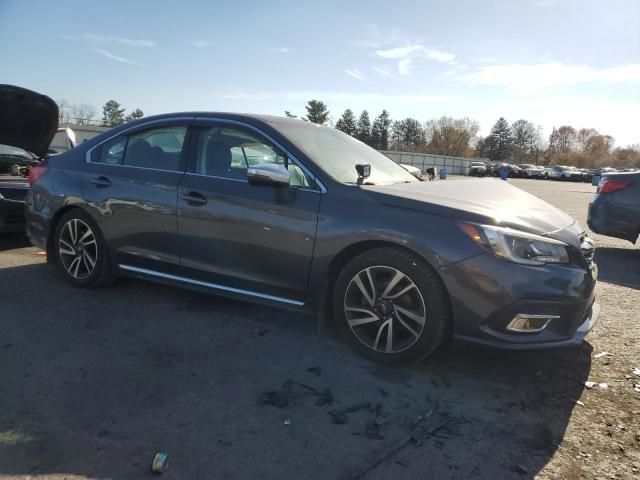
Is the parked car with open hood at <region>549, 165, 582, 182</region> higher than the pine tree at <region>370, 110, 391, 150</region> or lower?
lower

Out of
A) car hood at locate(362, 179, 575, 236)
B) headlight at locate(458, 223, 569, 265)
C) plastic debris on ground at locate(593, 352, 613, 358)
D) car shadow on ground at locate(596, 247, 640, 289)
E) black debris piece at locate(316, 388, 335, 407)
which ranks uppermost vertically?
car hood at locate(362, 179, 575, 236)

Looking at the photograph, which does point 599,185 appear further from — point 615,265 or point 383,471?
point 383,471

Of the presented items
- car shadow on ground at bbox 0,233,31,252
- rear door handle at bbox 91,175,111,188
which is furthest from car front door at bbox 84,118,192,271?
car shadow on ground at bbox 0,233,31,252

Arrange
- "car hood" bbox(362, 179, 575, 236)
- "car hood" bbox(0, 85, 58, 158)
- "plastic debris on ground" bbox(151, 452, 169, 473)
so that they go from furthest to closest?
"car hood" bbox(0, 85, 58, 158) < "car hood" bbox(362, 179, 575, 236) < "plastic debris on ground" bbox(151, 452, 169, 473)

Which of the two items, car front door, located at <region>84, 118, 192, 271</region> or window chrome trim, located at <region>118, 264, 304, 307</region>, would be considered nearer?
window chrome trim, located at <region>118, 264, 304, 307</region>

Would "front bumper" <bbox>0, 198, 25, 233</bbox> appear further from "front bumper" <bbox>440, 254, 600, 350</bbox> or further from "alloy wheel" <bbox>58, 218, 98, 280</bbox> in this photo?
"front bumper" <bbox>440, 254, 600, 350</bbox>

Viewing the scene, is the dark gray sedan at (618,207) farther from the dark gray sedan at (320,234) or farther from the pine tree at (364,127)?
the pine tree at (364,127)

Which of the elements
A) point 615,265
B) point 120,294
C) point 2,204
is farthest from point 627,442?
point 2,204

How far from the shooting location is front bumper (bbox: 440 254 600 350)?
2.82 metres

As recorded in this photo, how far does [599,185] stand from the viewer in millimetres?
7398

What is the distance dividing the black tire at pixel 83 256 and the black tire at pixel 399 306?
231 cm

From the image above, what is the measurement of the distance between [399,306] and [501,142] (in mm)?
108314

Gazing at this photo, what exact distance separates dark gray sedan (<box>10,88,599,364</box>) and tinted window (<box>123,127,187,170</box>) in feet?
0.04

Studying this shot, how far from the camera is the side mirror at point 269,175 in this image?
130 inches
